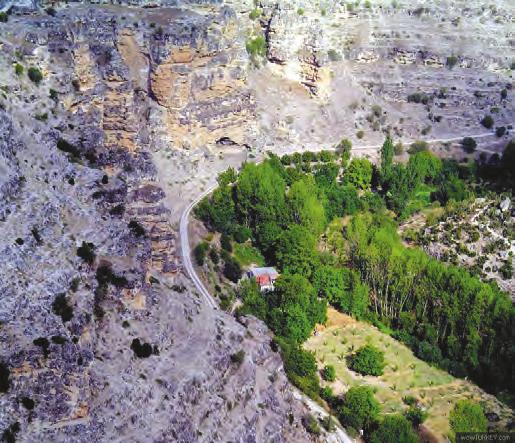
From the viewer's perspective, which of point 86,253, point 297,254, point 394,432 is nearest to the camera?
point 86,253

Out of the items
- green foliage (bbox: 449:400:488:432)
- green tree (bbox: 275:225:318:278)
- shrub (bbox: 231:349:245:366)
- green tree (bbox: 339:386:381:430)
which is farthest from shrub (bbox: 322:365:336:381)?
shrub (bbox: 231:349:245:366)

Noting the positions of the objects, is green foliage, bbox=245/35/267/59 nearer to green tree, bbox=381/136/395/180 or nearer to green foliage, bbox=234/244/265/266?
green tree, bbox=381/136/395/180

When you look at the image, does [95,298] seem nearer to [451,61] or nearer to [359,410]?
[359,410]

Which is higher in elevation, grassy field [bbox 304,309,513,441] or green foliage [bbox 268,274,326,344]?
green foliage [bbox 268,274,326,344]

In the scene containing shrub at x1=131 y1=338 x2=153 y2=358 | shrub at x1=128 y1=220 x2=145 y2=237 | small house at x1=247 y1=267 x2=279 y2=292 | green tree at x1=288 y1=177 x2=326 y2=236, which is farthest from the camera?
green tree at x1=288 y1=177 x2=326 y2=236

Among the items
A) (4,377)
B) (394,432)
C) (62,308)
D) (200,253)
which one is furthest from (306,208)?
(4,377)

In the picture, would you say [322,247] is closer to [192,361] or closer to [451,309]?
[451,309]
